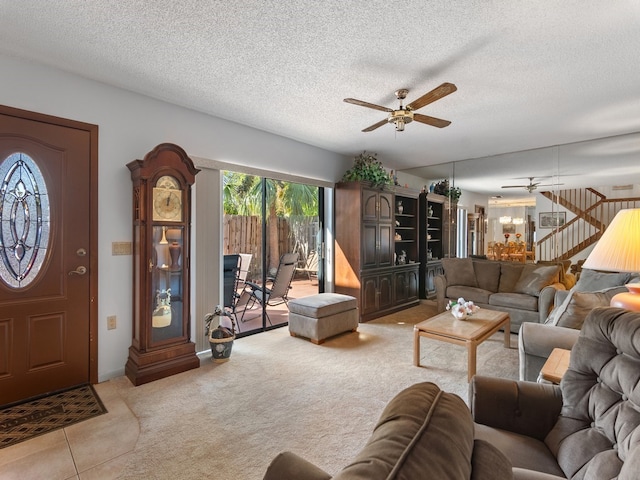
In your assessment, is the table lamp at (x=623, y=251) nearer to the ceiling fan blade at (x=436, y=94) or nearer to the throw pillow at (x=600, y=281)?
the ceiling fan blade at (x=436, y=94)

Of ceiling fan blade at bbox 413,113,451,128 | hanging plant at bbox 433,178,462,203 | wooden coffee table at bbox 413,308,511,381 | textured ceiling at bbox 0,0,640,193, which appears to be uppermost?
textured ceiling at bbox 0,0,640,193

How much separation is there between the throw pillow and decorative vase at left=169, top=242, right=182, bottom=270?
13.1ft

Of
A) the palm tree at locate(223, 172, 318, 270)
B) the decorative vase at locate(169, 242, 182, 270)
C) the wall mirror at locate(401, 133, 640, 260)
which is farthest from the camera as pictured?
the wall mirror at locate(401, 133, 640, 260)

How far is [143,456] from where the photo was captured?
1888mm

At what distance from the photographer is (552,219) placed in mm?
4891

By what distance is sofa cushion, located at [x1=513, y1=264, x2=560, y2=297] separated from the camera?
14.2ft

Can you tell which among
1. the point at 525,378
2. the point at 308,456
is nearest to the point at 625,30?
the point at 525,378

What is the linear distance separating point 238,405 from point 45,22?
2851 mm

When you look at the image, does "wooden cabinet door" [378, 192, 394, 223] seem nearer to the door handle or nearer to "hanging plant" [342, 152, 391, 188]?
"hanging plant" [342, 152, 391, 188]

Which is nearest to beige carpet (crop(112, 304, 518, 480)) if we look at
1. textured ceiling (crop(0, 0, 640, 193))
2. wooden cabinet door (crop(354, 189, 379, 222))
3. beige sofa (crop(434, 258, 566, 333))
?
beige sofa (crop(434, 258, 566, 333))

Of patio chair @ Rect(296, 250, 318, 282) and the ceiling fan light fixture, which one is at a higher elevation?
the ceiling fan light fixture

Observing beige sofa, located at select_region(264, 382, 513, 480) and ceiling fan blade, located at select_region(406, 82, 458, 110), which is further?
ceiling fan blade, located at select_region(406, 82, 458, 110)

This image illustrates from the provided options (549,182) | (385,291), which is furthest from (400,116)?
(549,182)

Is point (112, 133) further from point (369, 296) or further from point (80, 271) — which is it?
point (369, 296)
